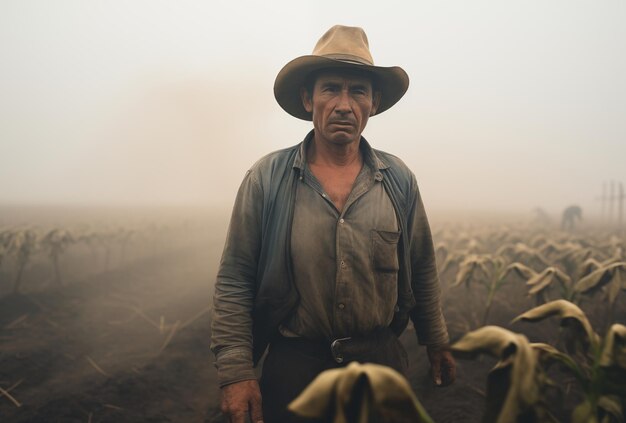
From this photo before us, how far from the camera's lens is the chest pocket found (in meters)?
1.94

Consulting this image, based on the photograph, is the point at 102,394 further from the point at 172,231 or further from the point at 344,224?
the point at 172,231

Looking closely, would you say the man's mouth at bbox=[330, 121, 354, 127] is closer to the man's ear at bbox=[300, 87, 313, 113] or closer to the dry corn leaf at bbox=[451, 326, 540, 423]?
the man's ear at bbox=[300, 87, 313, 113]

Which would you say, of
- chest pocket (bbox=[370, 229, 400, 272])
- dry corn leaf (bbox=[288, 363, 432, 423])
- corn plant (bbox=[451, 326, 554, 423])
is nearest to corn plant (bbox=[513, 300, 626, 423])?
corn plant (bbox=[451, 326, 554, 423])

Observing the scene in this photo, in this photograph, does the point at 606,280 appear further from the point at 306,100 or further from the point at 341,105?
the point at 306,100

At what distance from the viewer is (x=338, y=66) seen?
6.62ft

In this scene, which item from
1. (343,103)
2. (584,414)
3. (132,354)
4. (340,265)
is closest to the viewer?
(584,414)

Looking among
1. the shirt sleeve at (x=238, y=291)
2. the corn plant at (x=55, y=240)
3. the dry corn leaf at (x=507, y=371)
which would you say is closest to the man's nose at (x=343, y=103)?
the shirt sleeve at (x=238, y=291)

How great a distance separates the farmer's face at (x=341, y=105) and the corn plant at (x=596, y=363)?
1.22m

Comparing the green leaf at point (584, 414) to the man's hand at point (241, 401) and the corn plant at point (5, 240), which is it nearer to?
the man's hand at point (241, 401)

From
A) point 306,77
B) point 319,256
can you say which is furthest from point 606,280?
point 306,77

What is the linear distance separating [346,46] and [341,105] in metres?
0.35

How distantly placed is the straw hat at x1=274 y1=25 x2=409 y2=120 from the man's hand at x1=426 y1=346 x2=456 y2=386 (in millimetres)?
1546

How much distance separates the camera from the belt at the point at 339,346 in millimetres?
1894

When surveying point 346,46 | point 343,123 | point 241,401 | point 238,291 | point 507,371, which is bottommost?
point 241,401
